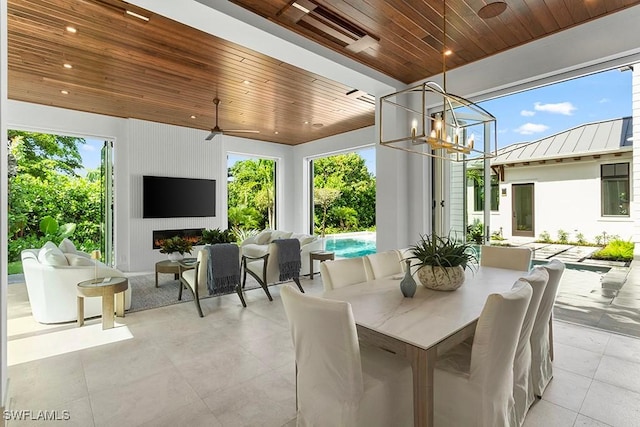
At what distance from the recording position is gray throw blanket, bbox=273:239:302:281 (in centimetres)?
472

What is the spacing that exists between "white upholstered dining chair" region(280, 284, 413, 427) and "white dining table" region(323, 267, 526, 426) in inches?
7.2

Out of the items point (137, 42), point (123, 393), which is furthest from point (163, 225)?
point (123, 393)

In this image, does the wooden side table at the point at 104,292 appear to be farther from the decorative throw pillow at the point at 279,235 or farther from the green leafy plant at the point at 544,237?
the green leafy plant at the point at 544,237

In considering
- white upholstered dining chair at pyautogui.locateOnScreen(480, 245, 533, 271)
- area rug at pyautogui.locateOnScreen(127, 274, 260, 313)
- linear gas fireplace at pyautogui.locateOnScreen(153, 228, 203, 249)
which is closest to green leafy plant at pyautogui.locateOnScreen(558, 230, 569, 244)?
white upholstered dining chair at pyautogui.locateOnScreen(480, 245, 533, 271)

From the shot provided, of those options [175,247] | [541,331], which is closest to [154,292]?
[175,247]

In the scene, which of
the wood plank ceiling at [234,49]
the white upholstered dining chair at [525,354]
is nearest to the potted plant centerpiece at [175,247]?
the wood plank ceiling at [234,49]

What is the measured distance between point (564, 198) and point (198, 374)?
640 centimetres

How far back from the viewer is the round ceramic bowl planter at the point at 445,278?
2188mm

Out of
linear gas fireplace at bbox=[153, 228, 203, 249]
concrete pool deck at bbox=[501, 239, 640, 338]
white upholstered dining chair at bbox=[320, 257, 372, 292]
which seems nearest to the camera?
white upholstered dining chair at bbox=[320, 257, 372, 292]

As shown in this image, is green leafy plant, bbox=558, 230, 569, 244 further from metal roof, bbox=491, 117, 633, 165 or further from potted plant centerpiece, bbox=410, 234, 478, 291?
potted plant centerpiece, bbox=410, 234, 478, 291

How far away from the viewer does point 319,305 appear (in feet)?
4.71

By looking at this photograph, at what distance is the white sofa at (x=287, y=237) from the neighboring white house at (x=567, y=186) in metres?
2.82

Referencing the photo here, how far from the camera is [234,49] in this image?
3623 millimetres

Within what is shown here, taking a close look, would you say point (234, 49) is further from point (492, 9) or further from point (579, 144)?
point (579, 144)
